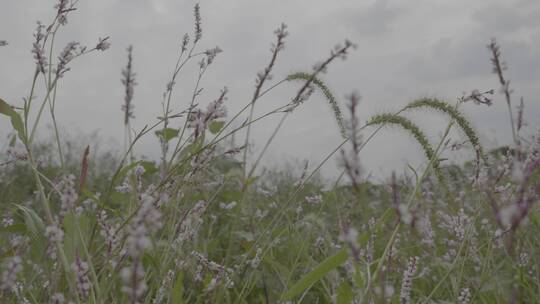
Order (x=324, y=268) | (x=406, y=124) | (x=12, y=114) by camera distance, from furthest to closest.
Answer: (x=406, y=124) < (x=12, y=114) < (x=324, y=268)

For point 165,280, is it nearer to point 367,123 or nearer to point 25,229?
point 25,229

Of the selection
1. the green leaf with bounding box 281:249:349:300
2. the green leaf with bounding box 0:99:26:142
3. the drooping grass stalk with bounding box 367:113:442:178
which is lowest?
the green leaf with bounding box 281:249:349:300

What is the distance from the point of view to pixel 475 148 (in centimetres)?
178

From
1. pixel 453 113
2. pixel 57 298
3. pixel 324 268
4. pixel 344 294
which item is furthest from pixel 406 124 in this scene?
pixel 57 298

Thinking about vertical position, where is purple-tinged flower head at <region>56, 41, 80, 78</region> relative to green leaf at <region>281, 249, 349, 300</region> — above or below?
above

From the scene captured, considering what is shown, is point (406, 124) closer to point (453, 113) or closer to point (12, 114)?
point (453, 113)

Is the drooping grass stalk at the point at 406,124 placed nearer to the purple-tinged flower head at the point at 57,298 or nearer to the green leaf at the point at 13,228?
the purple-tinged flower head at the point at 57,298

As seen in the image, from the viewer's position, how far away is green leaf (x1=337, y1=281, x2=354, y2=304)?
4.90 feet

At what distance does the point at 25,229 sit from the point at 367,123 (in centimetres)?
118

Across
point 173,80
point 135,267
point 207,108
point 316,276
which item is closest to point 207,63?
point 173,80

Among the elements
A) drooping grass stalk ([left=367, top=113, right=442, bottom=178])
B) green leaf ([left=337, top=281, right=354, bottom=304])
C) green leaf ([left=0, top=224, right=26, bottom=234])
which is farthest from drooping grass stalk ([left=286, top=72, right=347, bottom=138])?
green leaf ([left=0, top=224, right=26, bottom=234])

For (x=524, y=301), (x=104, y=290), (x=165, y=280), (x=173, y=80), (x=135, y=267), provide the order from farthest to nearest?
(x=524, y=301) < (x=173, y=80) < (x=165, y=280) < (x=104, y=290) < (x=135, y=267)

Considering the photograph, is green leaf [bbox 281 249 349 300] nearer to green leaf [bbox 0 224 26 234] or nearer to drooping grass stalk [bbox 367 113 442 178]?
drooping grass stalk [bbox 367 113 442 178]

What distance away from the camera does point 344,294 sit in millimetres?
1512
